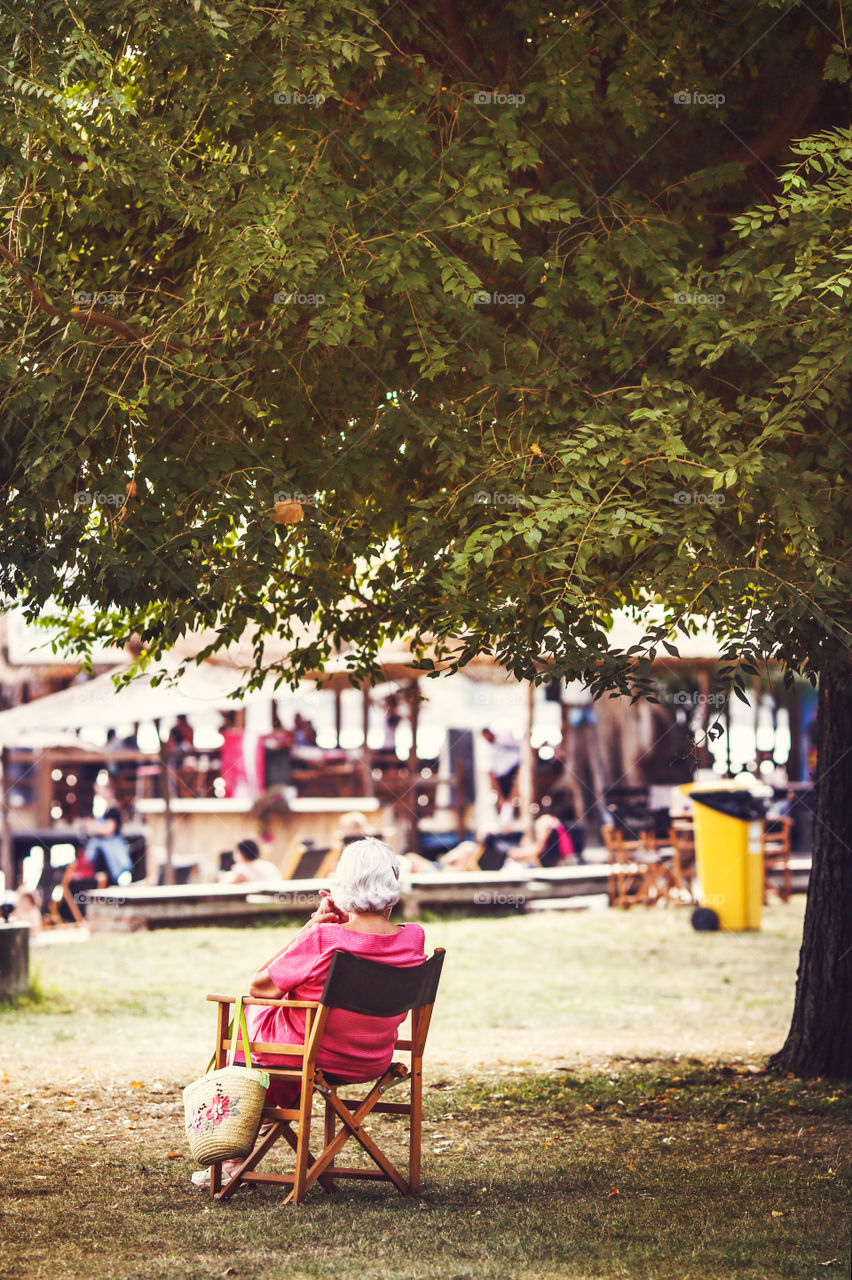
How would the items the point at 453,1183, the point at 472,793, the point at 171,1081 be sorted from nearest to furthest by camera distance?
the point at 453,1183 < the point at 171,1081 < the point at 472,793

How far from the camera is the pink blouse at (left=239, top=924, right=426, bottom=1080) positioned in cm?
488

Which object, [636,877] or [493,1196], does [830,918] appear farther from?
[636,877]

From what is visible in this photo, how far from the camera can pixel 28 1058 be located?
858cm

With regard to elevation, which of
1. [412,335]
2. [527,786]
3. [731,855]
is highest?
[412,335]

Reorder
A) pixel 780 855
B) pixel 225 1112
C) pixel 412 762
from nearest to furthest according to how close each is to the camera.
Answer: pixel 225 1112 → pixel 412 762 → pixel 780 855

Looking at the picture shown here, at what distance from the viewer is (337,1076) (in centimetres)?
498

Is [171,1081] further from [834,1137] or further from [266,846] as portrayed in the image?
[266,846]

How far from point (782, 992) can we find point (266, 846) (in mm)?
7617

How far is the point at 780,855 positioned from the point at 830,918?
1102cm

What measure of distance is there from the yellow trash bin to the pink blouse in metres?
9.65

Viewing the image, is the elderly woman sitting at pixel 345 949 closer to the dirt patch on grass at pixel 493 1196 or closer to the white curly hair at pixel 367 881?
the white curly hair at pixel 367 881

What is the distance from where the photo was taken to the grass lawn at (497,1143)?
4410 millimetres

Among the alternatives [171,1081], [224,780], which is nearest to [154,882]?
[224,780]

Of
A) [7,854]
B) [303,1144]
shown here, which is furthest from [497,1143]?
[7,854]
